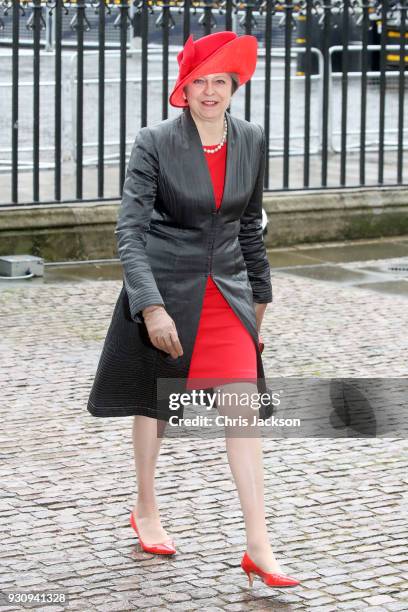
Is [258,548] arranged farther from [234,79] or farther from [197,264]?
[234,79]

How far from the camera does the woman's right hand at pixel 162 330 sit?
479 cm

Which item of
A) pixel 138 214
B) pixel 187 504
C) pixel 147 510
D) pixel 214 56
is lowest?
pixel 187 504

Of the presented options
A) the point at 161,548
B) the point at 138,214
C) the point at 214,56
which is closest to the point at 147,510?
the point at 161,548

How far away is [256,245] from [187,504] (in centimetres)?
110

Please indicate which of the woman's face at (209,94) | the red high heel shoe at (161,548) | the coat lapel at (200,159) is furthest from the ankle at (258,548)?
the woman's face at (209,94)

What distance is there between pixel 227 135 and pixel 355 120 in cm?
1122

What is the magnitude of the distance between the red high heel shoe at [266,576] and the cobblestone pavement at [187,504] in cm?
4

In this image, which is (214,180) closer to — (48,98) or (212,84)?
(212,84)

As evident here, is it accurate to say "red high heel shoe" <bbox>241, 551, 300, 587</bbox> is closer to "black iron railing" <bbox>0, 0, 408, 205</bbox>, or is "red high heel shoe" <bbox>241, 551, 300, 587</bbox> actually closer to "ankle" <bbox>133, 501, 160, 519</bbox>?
"ankle" <bbox>133, 501, 160, 519</bbox>

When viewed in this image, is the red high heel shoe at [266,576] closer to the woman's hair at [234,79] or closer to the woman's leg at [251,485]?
the woman's leg at [251,485]

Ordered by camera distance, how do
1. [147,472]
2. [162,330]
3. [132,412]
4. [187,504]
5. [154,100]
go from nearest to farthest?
[162,330] < [132,412] < [147,472] < [187,504] < [154,100]

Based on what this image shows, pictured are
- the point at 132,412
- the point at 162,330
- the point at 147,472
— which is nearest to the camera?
the point at 162,330

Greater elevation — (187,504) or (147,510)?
(147,510)

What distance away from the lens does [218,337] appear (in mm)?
4941
